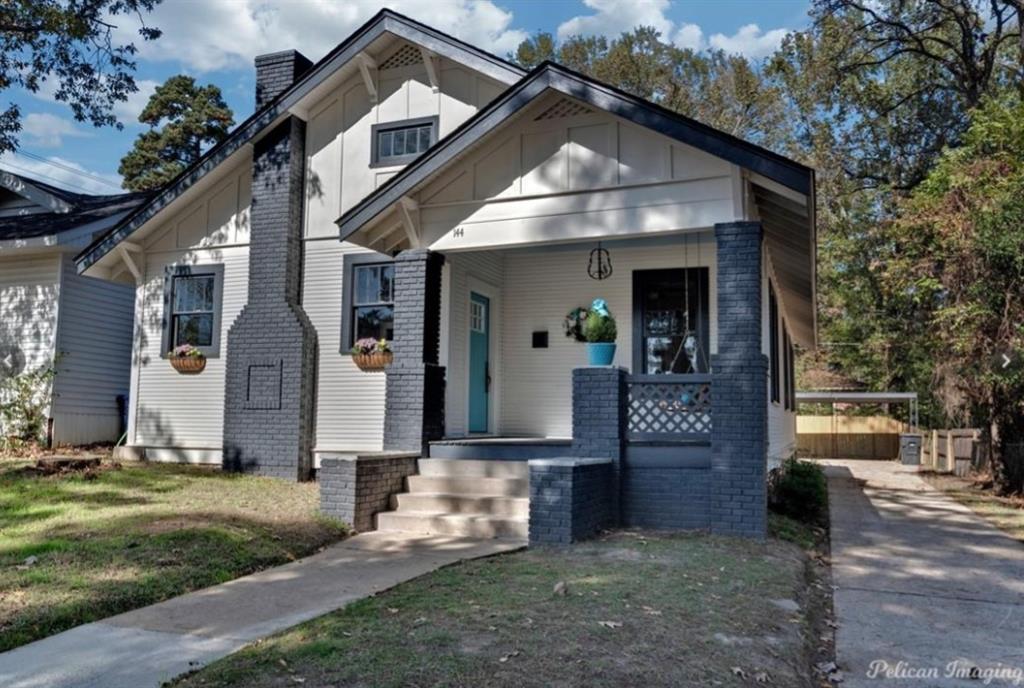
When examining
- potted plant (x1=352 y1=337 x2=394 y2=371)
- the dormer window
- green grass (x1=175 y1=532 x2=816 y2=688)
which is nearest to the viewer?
green grass (x1=175 y1=532 x2=816 y2=688)

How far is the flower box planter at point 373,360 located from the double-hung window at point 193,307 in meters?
2.64

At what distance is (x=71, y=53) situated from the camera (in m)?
11.0

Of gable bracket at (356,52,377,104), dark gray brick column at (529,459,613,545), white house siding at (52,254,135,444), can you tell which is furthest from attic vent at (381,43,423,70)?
dark gray brick column at (529,459,613,545)

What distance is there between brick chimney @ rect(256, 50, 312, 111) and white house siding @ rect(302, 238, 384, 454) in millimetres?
2860

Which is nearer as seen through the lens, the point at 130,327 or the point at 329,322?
the point at 329,322

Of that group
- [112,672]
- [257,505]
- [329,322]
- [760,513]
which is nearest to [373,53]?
[329,322]

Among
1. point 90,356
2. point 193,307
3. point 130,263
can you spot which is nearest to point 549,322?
point 193,307

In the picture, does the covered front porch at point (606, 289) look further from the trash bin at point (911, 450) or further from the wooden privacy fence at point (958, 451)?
the trash bin at point (911, 450)

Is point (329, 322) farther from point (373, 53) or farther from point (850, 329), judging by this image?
point (850, 329)

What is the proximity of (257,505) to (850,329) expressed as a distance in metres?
26.5

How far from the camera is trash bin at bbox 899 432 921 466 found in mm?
22703

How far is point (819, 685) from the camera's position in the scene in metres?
3.91

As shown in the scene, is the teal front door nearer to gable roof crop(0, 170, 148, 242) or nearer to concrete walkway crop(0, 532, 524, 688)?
concrete walkway crop(0, 532, 524, 688)

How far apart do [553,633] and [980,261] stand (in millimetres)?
11271
